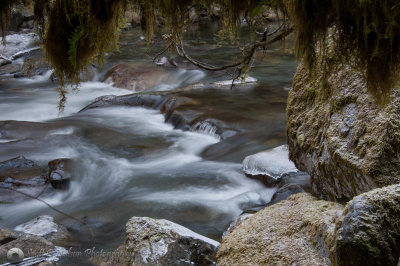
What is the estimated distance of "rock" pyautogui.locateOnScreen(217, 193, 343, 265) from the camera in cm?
331

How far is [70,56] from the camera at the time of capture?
291cm

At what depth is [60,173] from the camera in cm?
796

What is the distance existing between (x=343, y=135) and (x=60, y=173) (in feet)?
17.6

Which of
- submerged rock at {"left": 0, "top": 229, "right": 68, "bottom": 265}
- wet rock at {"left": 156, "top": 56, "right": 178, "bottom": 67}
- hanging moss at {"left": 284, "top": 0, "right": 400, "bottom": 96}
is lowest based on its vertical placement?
submerged rock at {"left": 0, "top": 229, "right": 68, "bottom": 265}

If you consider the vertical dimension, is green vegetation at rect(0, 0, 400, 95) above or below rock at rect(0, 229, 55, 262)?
above

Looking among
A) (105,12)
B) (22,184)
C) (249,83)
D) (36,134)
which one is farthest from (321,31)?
(249,83)

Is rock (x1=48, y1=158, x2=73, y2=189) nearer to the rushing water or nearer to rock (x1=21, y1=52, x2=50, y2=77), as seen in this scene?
the rushing water

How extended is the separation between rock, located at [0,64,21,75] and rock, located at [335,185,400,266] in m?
16.3

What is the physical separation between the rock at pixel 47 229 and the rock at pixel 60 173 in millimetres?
1374

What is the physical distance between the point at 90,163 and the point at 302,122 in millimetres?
4895

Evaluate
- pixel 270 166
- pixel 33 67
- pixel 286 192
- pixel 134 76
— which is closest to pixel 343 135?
pixel 286 192

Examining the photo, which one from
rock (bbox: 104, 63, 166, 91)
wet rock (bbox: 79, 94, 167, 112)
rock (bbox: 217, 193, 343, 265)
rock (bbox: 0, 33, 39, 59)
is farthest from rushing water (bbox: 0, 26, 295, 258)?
rock (bbox: 0, 33, 39, 59)

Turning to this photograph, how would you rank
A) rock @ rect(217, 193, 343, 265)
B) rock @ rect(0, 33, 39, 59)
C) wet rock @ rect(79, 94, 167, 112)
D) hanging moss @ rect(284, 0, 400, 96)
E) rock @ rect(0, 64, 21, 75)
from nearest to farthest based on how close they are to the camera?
hanging moss @ rect(284, 0, 400, 96)
rock @ rect(217, 193, 343, 265)
wet rock @ rect(79, 94, 167, 112)
rock @ rect(0, 64, 21, 75)
rock @ rect(0, 33, 39, 59)

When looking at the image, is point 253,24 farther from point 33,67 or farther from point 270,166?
point 33,67
